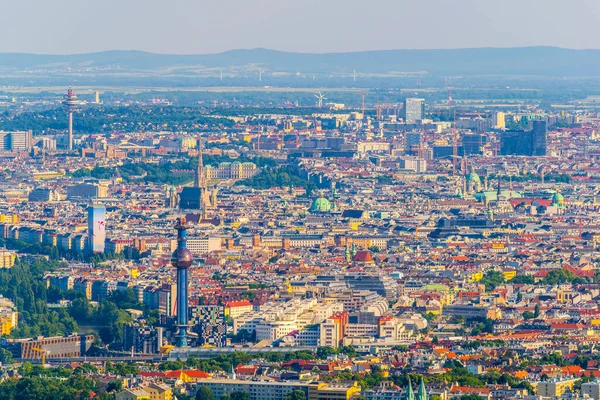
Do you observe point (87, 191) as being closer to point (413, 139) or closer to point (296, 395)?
point (413, 139)

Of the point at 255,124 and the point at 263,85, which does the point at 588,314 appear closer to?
the point at 255,124

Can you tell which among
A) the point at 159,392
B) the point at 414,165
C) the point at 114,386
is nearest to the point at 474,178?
the point at 414,165

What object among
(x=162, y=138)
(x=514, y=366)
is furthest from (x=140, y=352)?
(x=162, y=138)

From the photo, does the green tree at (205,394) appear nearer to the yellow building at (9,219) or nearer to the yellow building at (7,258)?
the yellow building at (7,258)

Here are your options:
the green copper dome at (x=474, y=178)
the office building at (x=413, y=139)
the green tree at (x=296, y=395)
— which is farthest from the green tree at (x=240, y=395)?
the office building at (x=413, y=139)

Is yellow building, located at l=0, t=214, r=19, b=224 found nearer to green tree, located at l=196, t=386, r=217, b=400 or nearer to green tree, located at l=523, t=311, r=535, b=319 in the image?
green tree, located at l=523, t=311, r=535, b=319

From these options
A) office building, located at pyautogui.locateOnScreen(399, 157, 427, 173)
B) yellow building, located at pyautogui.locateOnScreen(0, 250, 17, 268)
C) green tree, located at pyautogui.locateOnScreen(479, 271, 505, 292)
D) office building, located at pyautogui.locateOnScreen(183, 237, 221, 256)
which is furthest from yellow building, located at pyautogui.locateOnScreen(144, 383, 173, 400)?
office building, located at pyautogui.locateOnScreen(399, 157, 427, 173)
